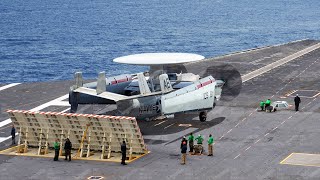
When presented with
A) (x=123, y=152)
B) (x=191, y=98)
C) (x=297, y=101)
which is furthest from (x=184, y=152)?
(x=297, y=101)

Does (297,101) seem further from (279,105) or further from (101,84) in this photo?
(101,84)

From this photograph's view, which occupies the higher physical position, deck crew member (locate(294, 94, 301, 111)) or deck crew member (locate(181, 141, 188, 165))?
deck crew member (locate(294, 94, 301, 111))

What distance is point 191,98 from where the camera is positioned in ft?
212

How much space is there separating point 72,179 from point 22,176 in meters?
3.87

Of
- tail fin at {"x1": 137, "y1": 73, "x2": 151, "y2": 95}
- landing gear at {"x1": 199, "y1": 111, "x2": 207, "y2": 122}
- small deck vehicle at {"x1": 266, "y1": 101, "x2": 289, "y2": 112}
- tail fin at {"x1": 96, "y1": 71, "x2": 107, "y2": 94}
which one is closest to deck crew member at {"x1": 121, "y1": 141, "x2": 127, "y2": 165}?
tail fin at {"x1": 96, "y1": 71, "x2": 107, "y2": 94}

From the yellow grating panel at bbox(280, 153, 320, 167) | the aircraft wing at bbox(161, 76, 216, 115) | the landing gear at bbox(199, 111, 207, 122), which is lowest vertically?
the yellow grating panel at bbox(280, 153, 320, 167)

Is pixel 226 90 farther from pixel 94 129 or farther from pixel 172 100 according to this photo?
pixel 94 129

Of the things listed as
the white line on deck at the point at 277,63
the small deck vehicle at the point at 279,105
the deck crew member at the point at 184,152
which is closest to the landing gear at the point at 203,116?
the small deck vehicle at the point at 279,105

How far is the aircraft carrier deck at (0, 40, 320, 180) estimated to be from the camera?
50.6m

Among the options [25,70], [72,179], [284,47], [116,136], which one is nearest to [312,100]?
[116,136]

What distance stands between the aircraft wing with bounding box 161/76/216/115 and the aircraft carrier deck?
6.49 feet

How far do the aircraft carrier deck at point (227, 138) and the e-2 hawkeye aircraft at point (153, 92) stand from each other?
80.0 inches

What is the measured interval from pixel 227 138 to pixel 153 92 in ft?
29.0

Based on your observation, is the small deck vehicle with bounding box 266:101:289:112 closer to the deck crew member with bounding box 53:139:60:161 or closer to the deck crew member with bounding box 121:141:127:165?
the deck crew member with bounding box 121:141:127:165
